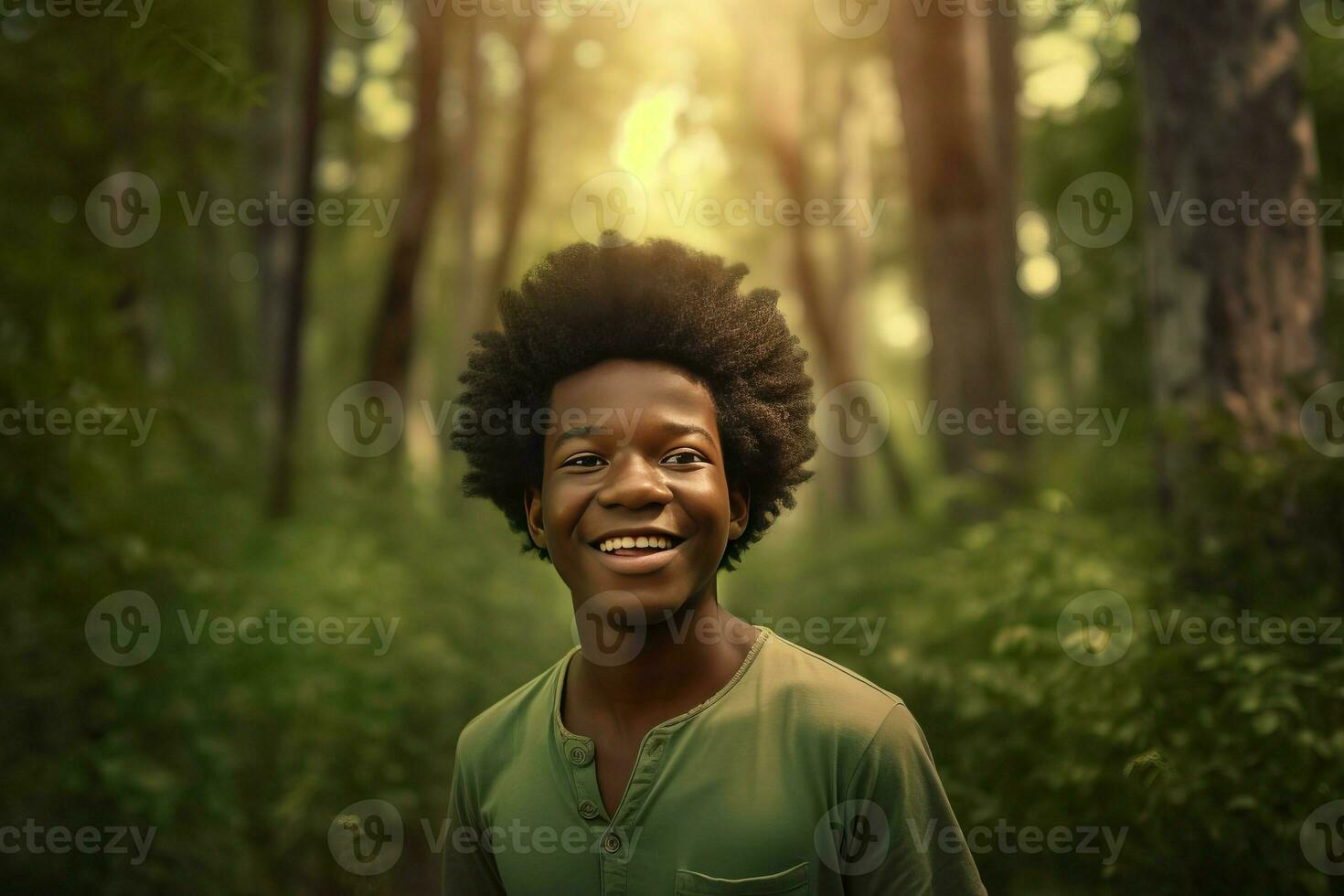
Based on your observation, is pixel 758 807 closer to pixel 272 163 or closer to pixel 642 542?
pixel 642 542

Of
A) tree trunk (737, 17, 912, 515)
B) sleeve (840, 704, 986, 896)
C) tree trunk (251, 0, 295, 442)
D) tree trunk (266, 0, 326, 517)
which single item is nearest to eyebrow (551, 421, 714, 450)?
sleeve (840, 704, 986, 896)

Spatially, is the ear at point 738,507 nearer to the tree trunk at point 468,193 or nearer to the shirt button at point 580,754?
the shirt button at point 580,754

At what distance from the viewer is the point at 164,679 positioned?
5770 millimetres

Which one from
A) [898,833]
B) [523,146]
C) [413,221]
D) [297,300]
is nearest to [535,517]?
[898,833]

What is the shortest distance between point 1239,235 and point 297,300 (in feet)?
23.5

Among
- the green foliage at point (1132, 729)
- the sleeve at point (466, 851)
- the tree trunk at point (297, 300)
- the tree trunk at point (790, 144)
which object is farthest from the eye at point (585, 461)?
the tree trunk at point (790, 144)

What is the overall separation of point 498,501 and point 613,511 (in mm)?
733

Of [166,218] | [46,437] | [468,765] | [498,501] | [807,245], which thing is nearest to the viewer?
[468,765]

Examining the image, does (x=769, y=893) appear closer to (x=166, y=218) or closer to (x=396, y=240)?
(x=166, y=218)

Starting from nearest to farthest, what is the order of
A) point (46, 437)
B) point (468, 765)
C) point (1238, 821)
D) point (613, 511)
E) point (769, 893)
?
point (769, 893) → point (613, 511) → point (468, 765) → point (1238, 821) → point (46, 437)

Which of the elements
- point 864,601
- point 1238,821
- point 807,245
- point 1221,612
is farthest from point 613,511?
point 807,245

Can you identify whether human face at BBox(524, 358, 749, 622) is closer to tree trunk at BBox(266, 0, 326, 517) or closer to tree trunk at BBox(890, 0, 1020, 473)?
tree trunk at BBox(890, 0, 1020, 473)

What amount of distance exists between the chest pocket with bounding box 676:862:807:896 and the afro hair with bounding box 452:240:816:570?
83 cm

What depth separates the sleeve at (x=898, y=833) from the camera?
2457mm
